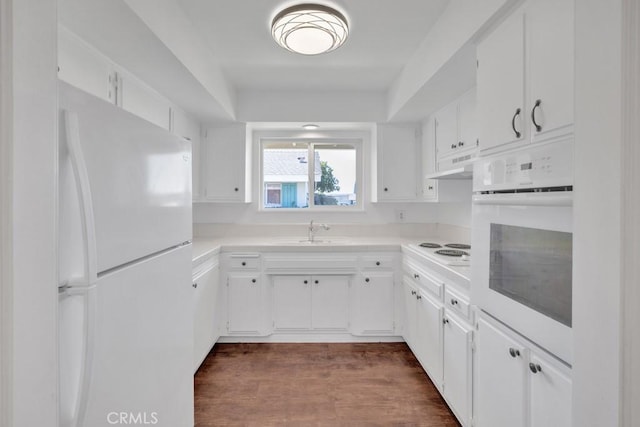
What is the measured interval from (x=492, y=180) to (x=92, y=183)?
1319 mm

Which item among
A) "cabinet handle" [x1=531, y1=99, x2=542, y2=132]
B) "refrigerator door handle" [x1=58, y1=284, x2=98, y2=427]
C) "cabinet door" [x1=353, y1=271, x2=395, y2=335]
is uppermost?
"cabinet handle" [x1=531, y1=99, x2=542, y2=132]

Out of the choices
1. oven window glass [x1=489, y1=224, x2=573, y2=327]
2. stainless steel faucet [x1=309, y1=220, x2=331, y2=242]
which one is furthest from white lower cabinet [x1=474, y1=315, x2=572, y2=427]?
stainless steel faucet [x1=309, y1=220, x2=331, y2=242]

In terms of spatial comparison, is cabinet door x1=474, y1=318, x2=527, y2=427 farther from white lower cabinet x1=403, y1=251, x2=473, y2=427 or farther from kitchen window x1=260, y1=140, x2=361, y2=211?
kitchen window x1=260, y1=140, x2=361, y2=211

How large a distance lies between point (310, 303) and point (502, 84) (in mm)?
2134

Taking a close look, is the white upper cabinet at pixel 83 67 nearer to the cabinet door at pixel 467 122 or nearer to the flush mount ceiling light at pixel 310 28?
the flush mount ceiling light at pixel 310 28

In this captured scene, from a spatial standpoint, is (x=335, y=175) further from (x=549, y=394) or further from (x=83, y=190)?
(x=83, y=190)

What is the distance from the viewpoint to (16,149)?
513mm

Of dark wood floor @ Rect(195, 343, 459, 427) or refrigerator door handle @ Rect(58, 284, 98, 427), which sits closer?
refrigerator door handle @ Rect(58, 284, 98, 427)

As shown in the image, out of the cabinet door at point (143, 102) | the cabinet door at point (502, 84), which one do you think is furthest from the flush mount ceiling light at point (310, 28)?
the cabinet door at point (143, 102)

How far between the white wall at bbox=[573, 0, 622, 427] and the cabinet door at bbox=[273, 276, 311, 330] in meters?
2.19

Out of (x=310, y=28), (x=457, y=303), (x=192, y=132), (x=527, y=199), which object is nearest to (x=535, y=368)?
(x=527, y=199)

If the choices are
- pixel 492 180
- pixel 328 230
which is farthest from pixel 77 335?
pixel 328 230

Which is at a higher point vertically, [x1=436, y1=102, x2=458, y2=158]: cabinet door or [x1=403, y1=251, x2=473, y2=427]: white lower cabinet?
[x1=436, y1=102, x2=458, y2=158]: cabinet door

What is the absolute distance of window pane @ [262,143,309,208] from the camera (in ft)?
11.1
